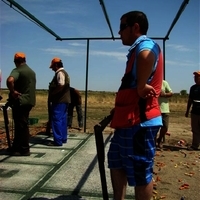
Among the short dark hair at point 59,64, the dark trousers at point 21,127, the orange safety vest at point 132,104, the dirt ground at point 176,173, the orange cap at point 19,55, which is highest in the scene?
the orange cap at point 19,55

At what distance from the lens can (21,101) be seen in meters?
5.02

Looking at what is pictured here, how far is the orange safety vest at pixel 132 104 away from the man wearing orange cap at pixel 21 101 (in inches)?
118

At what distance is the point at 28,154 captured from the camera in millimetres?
5180

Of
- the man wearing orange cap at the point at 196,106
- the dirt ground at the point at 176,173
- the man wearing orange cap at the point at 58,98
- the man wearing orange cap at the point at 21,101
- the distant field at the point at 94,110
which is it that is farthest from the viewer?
the distant field at the point at 94,110

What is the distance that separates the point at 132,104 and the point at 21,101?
3103 millimetres

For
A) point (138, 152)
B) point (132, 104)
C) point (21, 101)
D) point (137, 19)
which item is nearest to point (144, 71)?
point (132, 104)

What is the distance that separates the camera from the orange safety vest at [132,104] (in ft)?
Answer: 7.68

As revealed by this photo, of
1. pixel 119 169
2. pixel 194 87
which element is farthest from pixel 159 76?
pixel 194 87

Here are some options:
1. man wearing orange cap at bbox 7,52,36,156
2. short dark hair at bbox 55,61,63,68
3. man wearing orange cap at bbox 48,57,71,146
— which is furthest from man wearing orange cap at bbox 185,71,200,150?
man wearing orange cap at bbox 7,52,36,156

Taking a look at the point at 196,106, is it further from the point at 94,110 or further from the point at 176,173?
the point at 94,110

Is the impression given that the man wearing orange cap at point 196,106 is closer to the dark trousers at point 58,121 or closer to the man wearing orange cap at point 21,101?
the dark trousers at point 58,121

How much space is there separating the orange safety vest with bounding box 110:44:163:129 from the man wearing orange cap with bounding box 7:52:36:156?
9.82 feet

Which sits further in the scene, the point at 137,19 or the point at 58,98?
the point at 58,98

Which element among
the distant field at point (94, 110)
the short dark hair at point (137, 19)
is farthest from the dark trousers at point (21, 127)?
the distant field at point (94, 110)
